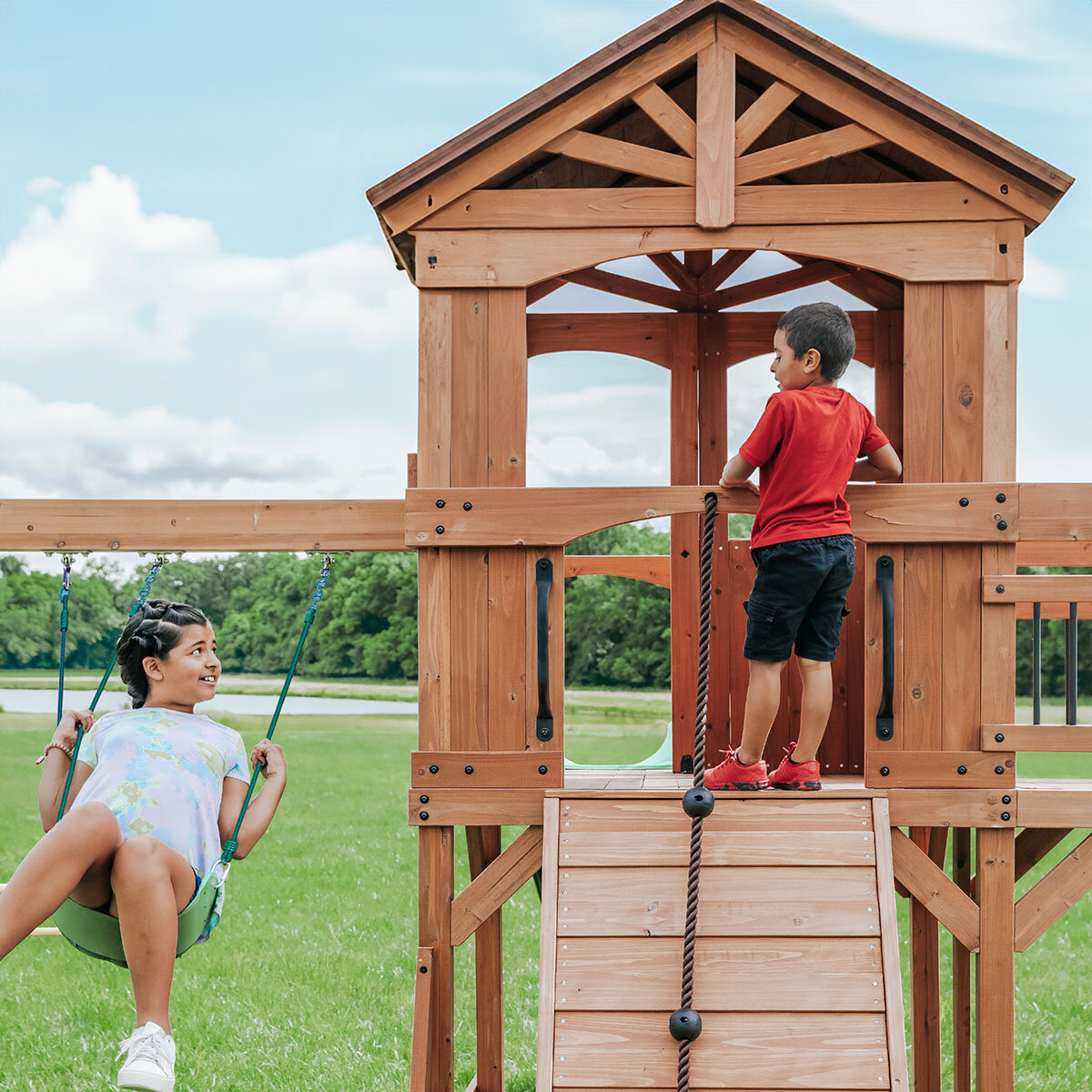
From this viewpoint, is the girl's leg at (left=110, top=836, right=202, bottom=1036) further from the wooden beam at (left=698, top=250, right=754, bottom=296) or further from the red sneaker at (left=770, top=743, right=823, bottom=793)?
the wooden beam at (left=698, top=250, right=754, bottom=296)

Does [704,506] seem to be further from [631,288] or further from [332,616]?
[332,616]

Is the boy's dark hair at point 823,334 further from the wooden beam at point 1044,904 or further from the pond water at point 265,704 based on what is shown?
the pond water at point 265,704

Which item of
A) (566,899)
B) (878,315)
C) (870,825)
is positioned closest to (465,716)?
(566,899)

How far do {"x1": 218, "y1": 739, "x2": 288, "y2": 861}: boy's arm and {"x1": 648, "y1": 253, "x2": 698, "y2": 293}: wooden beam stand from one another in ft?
9.02

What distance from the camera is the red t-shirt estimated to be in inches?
144

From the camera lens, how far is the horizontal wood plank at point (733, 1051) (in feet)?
10.9

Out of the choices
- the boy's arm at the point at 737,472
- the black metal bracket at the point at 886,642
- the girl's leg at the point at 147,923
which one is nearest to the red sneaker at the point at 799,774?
the black metal bracket at the point at 886,642

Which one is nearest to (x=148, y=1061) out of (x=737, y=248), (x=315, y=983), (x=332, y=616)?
(x=737, y=248)

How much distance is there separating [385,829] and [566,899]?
11936mm

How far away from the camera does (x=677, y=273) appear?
17.4ft

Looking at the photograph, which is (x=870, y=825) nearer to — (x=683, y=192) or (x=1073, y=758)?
(x=683, y=192)

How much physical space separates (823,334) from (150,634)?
7.76ft

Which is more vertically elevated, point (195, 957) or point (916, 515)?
point (916, 515)

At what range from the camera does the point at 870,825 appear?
3.72 m
